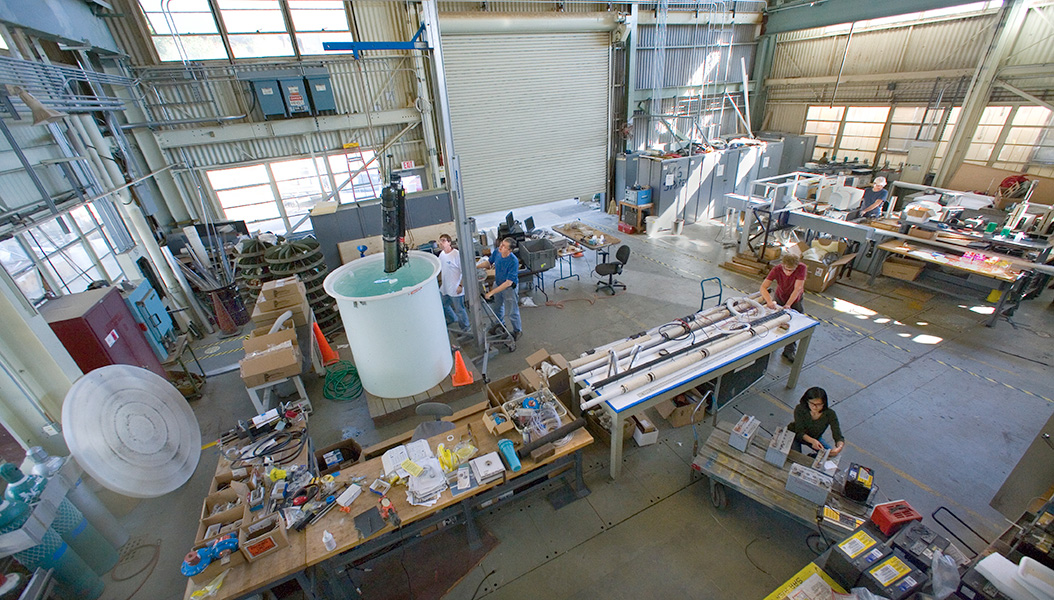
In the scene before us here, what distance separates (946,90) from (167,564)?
18.2 meters

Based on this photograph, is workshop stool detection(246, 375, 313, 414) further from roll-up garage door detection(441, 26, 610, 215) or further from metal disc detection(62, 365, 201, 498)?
roll-up garage door detection(441, 26, 610, 215)

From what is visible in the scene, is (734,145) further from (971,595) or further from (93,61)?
(93,61)

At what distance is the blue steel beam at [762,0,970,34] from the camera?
10508 mm

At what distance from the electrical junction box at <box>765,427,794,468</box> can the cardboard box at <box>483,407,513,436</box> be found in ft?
7.99

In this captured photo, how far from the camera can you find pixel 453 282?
6.70m

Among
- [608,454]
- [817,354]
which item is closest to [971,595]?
[608,454]

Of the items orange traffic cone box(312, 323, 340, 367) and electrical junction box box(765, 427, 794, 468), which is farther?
orange traffic cone box(312, 323, 340, 367)

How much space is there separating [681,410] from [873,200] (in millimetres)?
7194

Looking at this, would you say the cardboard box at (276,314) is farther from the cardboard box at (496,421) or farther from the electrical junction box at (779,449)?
the electrical junction box at (779,449)

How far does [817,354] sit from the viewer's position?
20.3ft

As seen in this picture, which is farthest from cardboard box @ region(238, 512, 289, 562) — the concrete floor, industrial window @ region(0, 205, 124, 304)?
industrial window @ region(0, 205, 124, 304)

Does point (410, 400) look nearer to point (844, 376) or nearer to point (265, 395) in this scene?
point (265, 395)

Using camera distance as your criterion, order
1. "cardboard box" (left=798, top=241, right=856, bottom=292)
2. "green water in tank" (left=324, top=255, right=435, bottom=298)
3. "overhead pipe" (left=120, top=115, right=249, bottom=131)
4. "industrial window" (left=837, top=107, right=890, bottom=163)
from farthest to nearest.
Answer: "industrial window" (left=837, top=107, right=890, bottom=163) < "overhead pipe" (left=120, top=115, right=249, bottom=131) < "cardboard box" (left=798, top=241, right=856, bottom=292) < "green water in tank" (left=324, top=255, right=435, bottom=298)

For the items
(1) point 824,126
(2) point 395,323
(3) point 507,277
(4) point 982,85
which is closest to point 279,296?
(2) point 395,323
